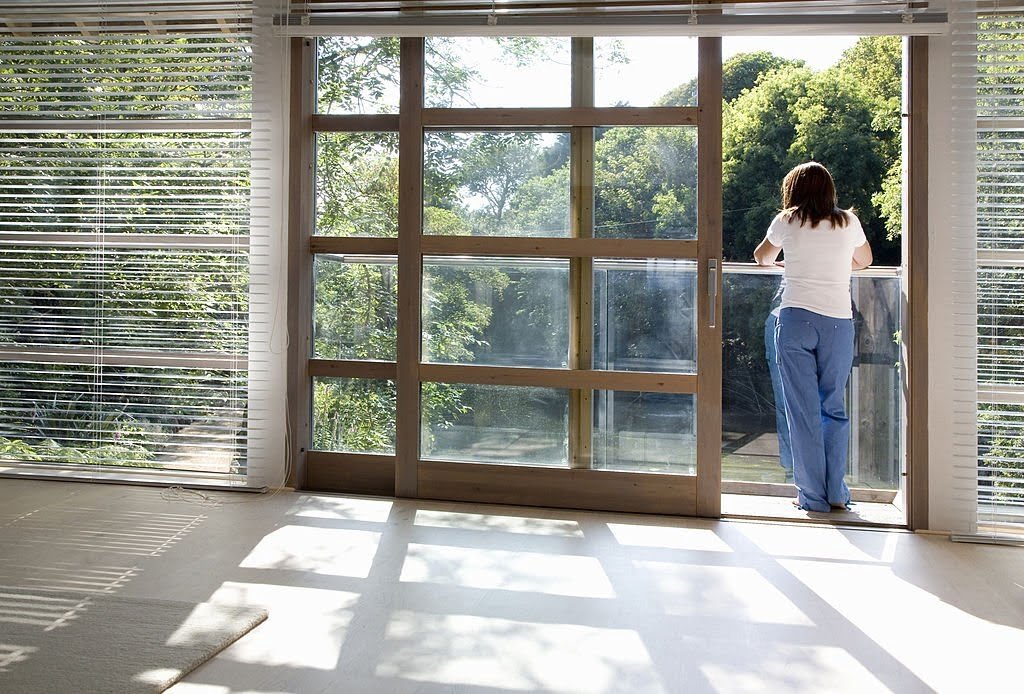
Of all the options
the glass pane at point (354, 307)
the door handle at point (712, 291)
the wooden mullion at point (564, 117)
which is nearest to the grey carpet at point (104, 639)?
the glass pane at point (354, 307)

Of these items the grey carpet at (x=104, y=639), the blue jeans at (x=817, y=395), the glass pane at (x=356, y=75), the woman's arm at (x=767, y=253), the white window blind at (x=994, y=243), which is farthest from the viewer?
the glass pane at (x=356, y=75)

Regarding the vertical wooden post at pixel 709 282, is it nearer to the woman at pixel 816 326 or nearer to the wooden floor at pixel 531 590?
the wooden floor at pixel 531 590

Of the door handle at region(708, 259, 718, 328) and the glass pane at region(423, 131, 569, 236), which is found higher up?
the glass pane at region(423, 131, 569, 236)

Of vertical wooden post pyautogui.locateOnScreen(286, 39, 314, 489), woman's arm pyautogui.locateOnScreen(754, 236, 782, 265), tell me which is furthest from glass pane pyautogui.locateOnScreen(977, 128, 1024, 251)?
vertical wooden post pyautogui.locateOnScreen(286, 39, 314, 489)

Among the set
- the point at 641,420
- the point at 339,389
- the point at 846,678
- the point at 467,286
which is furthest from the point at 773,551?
the point at 339,389

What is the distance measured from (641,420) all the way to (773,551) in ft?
2.75

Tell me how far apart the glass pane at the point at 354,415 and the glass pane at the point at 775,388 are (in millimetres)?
1700

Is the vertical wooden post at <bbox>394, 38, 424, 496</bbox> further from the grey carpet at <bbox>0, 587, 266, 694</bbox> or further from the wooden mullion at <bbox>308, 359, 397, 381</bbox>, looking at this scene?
the grey carpet at <bbox>0, 587, 266, 694</bbox>

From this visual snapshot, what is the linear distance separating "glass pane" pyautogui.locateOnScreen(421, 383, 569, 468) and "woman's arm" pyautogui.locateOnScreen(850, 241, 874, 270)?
1489 mm

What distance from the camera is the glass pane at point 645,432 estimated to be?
3.81m

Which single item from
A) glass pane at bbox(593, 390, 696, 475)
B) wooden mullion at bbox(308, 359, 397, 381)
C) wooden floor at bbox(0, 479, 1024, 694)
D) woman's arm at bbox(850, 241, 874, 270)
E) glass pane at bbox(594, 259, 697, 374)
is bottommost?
wooden floor at bbox(0, 479, 1024, 694)

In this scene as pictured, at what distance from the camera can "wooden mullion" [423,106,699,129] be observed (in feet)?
12.5

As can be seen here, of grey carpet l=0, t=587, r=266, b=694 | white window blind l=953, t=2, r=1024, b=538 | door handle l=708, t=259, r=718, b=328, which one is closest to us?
grey carpet l=0, t=587, r=266, b=694

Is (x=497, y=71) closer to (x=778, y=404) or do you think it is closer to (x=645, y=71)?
(x=645, y=71)
